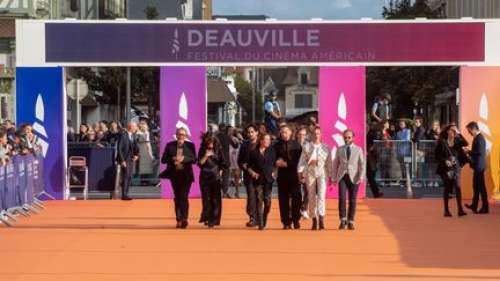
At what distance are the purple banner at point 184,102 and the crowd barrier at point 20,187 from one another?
3082 mm

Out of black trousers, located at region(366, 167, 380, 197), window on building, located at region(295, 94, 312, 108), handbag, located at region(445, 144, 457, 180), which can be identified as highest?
window on building, located at region(295, 94, 312, 108)

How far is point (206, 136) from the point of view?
60.0 feet

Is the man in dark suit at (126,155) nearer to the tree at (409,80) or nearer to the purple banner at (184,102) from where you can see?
the purple banner at (184,102)

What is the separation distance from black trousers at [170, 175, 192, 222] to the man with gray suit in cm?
249

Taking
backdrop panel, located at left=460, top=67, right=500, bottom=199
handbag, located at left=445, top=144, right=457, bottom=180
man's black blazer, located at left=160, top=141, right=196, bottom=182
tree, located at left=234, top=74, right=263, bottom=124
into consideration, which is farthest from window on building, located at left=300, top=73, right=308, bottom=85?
man's black blazer, located at left=160, top=141, right=196, bottom=182

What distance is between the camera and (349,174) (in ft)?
57.4

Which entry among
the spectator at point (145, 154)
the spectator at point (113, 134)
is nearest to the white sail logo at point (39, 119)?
the spectator at point (113, 134)

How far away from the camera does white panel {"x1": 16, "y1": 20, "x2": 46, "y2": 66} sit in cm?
2389

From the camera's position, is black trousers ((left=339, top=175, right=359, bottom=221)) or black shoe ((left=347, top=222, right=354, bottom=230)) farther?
black shoe ((left=347, top=222, right=354, bottom=230))

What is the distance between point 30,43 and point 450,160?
9.96m

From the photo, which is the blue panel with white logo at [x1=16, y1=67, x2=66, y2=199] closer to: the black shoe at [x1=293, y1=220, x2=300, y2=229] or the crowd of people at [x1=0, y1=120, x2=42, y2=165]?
the crowd of people at [x1=0, y1=120, x2=42, y2=165]

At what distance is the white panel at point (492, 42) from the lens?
23.8 metres

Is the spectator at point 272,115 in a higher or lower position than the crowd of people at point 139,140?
higher

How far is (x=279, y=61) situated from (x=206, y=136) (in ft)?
20.1
